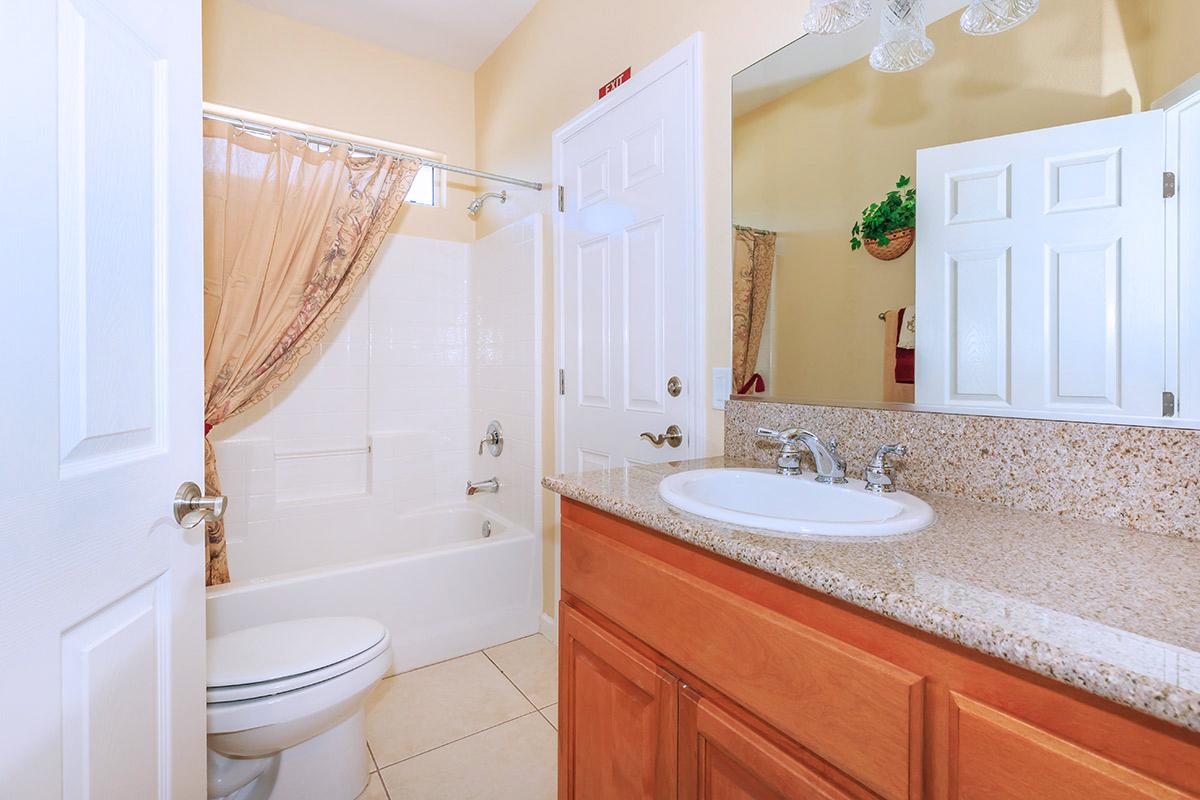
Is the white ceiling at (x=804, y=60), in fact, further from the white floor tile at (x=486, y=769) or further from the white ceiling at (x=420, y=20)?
the white floor tile at (x=486, y=769)

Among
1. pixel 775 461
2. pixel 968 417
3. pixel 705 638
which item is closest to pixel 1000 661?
pixel 705 638

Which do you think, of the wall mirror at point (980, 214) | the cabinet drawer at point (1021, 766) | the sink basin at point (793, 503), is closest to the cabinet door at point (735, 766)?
the cabinet drawer at point (1021, 766)

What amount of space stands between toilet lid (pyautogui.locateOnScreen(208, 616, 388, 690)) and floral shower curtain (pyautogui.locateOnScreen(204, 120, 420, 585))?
0.49 meters

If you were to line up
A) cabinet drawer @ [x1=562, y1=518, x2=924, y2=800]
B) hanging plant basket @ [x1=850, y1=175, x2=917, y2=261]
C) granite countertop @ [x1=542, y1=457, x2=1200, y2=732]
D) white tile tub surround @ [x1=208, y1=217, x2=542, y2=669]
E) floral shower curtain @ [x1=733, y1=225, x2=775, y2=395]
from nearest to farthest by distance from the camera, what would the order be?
granite countertop @ [x1=542, y1=457, x2=1200, y2=732], cabinet drawer @ [x1=562, y1=518, x2=924, y2=800], hanging plant basket @ [x1=850, y1=175, x2=917, y2=261], floral shower curtain @ [x1=733, y1=225, x2=775, y2=395], white tile tub surround @ [x1=208, y1=217, x2=542, y2=669]

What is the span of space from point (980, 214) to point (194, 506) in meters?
1.43

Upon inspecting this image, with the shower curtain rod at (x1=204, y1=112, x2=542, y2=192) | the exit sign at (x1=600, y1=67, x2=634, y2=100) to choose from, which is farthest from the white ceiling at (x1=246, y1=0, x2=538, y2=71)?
the exit sign at (x1=600, y1=67, x2=634, y2=100)

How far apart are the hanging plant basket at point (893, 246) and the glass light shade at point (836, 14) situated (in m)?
0.43

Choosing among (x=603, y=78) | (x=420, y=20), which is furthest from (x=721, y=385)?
(x=420, y=20)

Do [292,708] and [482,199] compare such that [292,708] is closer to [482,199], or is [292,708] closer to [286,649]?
[286,649]

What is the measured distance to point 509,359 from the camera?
8.57ft

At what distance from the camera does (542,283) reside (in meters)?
2.36

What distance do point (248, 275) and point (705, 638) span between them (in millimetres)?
1964

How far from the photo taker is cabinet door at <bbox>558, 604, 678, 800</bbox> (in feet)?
3.02

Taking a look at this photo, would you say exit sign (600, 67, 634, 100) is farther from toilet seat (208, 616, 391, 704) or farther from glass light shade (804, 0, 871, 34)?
toilet seat (208, 616, 391, 704)
